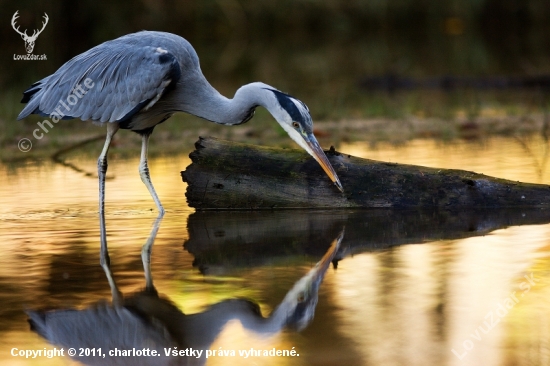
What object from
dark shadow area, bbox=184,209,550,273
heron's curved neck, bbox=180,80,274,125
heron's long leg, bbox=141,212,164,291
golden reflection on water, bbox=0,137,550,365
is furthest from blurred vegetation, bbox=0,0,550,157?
dark shadow area, bbox=184,209,550,273

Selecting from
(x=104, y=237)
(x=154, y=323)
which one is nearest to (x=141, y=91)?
(x=104, y=237)

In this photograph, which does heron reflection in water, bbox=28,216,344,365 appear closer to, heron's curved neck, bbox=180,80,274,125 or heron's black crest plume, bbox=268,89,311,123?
heron's black crest plume, bbox=268,89,311,123

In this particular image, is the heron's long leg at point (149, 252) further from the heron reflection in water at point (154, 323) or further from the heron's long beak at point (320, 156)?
the heron's long beak at point (320, 156)

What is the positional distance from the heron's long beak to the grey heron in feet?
A: 0.54

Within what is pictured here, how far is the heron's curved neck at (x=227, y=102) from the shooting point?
811cm

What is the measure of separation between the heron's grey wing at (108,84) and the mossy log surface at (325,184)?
28.8 inches

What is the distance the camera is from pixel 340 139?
12938 mm

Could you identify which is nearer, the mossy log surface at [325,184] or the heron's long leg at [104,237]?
the heron's long leg at [104,237]

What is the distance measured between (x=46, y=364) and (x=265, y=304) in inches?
53.7

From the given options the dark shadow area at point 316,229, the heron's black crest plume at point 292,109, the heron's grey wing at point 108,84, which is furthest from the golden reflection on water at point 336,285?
the heron's black crest plume at point 292,109

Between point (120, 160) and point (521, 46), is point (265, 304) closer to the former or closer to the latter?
point (120, 160)

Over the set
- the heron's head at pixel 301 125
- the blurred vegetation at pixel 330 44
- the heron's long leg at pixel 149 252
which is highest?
the blurred vegetation at pixel 330 44

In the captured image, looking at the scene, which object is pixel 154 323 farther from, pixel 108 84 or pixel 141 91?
pixel 108 84

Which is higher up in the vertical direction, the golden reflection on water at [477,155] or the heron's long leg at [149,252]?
the golden reflection on water at [477,155]
